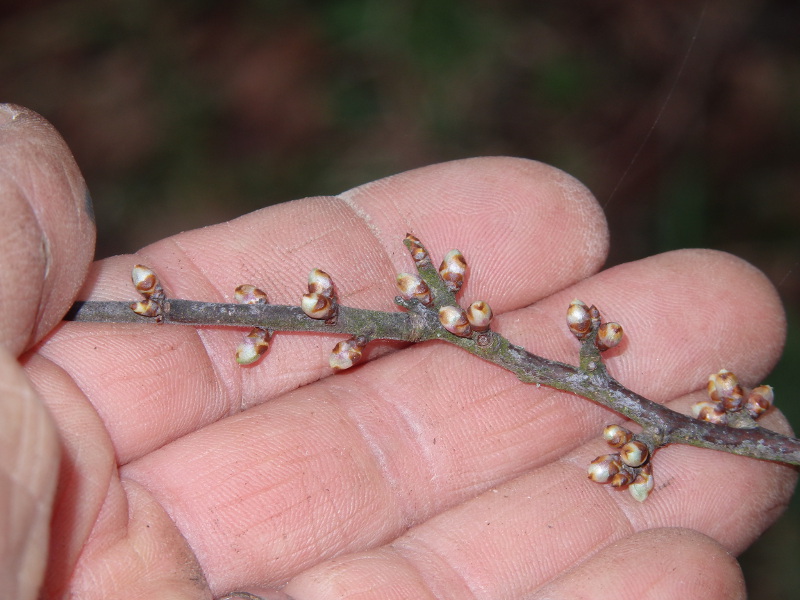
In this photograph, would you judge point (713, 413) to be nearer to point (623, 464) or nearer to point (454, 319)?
point (623, 464)

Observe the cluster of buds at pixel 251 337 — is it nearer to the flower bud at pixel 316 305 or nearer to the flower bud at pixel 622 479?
the flower bud at pixel 316 305

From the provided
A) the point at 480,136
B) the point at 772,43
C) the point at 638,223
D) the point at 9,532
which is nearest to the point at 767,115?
the point at 772,43

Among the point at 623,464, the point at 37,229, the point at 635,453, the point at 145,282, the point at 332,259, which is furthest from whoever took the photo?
the point at 332,259

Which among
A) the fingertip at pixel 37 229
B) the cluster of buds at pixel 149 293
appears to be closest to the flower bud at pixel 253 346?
the cluster of buds at pixel 149 293

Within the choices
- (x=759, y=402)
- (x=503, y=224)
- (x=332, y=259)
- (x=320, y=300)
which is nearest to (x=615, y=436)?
(x=759, y=402)

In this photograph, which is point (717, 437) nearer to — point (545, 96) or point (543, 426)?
point (543, 426)

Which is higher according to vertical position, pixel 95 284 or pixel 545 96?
pixel 545 96
